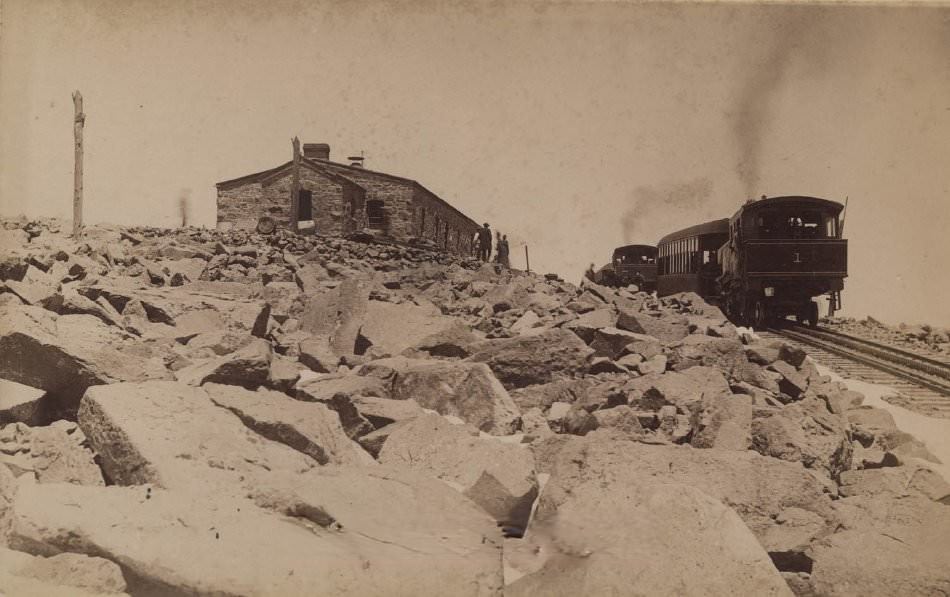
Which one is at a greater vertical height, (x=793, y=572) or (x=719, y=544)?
(x=719, y=544)

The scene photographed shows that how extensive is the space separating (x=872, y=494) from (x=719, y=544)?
1323 millimetres

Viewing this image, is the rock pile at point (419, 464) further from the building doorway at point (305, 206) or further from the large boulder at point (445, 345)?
the building doorway at point (305, 206)

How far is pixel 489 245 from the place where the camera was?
701 cm

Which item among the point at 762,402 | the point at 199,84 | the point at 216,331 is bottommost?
the point at 762,402

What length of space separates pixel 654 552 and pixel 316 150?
471cm

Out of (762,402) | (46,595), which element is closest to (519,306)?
(762,402)

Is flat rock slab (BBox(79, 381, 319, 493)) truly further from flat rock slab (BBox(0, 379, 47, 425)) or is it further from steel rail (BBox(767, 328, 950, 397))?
steel rail (BBox(767, 328, 950, 397))

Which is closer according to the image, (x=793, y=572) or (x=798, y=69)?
(x=793, y=572)

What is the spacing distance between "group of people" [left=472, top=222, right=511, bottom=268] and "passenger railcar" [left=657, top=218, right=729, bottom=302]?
6.55 metres

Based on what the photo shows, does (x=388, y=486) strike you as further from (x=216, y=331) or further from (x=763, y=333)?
(x=763, y=333)

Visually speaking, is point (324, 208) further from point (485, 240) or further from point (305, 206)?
point (485, 240)

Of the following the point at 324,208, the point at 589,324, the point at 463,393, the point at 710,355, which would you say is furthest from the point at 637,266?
the point at 463,393

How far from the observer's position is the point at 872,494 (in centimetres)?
340

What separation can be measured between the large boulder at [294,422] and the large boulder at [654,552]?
3.79 feet
